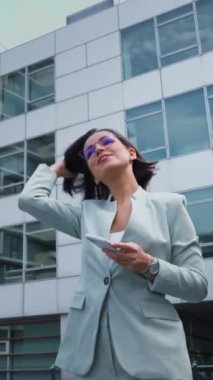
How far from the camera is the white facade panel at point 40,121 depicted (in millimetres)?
13656

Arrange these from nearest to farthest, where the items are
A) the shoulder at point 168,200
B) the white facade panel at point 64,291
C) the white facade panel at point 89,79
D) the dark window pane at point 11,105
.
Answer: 1. the shoulder at point 168,200
2. the white facade panel at point 64,291
3. the white facade panel at point 89,79
4. the dark window pane at point 11,105

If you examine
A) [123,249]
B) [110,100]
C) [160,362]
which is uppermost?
[110,100]

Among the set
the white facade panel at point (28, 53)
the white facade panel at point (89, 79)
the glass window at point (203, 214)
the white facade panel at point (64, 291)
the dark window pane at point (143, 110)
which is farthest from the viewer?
the white facade panel at point (28, 53)

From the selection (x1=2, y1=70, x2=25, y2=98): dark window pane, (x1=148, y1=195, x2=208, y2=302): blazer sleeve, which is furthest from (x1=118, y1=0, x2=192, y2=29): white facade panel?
(x1=148, y1=195, x2=208, y2=302): blazer sleeve

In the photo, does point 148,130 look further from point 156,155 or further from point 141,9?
point 141,9

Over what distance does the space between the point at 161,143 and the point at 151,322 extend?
1042cm

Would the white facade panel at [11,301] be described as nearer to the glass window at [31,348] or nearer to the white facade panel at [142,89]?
the glass window at [31,348]

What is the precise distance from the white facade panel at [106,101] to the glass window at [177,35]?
1.55 m

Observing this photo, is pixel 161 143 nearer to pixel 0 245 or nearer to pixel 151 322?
pixel 0 245

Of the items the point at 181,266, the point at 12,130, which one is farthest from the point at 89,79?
the point at 181,266

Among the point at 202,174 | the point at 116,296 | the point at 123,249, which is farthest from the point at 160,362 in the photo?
the point at 202,174

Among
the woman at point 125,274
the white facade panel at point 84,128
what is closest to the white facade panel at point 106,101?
the white facade panel at point 84,128

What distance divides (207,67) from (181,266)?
1067cm

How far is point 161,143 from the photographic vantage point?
11.6 metres
